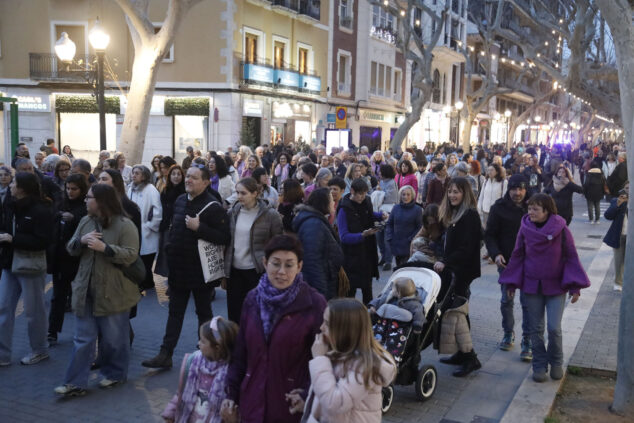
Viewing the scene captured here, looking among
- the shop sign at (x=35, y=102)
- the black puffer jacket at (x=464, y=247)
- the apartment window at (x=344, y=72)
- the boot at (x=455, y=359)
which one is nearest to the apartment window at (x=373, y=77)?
the apartment window at (x=344, y=72)

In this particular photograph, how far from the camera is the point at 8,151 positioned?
1667 cm

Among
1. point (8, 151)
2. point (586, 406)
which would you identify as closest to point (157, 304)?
point (586, 406)

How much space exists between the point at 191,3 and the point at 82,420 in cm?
1073

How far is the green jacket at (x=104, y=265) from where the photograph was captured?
543cm

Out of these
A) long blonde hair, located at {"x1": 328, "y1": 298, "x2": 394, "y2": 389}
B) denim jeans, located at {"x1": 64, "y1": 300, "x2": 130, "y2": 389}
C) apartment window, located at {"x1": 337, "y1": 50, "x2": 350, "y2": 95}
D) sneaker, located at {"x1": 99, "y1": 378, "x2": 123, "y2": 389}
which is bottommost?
sneaker, located at {"x1": 99, "y1": 378, "x2": 123, "y2": 389}

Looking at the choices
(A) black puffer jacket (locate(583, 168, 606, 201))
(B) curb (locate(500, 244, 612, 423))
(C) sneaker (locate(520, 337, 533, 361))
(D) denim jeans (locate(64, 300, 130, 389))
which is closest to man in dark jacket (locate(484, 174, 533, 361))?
(C) sneaker (locate(520, 337, 533, 361))

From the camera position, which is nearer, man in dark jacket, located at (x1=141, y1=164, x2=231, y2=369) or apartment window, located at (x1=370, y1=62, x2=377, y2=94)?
man in dark jacket, located at (x1=141, y1=164, x2=231, y2=369)

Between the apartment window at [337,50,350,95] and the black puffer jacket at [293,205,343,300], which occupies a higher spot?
the apartment window at [337,50,350,95]

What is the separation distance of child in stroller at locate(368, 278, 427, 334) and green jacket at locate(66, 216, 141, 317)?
82.3 inches

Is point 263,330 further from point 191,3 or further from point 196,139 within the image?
point 196,139

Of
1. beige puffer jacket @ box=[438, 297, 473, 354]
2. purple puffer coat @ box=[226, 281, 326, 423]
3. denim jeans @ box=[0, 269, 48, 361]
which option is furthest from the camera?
denim jeans @ box=[0, 269, 48, 361]

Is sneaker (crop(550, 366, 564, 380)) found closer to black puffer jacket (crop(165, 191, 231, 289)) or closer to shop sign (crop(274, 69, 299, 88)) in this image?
Result: black puffer jacket (crop(165, 191, 231, 289))

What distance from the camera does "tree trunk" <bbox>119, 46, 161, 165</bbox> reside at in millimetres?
14305

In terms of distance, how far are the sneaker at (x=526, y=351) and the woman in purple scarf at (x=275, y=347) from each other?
3.95 meters
